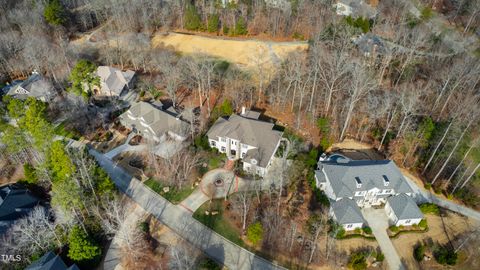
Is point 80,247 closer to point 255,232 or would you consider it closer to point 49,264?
point 49,264

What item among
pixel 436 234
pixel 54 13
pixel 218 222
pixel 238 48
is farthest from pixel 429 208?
pixel 54 13

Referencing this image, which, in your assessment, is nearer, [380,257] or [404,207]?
[380,257]

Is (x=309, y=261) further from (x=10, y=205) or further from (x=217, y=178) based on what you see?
(x=10, y=205)

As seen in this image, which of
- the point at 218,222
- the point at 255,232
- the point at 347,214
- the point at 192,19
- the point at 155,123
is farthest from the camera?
the point at 192,19

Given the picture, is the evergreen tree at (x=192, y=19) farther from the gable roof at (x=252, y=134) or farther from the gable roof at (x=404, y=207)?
the gable roof at (x=404, y=207)

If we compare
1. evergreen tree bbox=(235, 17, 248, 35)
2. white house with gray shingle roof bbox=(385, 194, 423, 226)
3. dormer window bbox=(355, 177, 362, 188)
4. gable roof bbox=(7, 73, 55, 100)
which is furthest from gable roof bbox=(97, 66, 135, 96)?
white house with gray shingle roof bbox=(385, 194, 423, 226)

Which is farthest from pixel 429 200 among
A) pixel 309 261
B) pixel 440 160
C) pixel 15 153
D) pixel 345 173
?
pixel 15 153

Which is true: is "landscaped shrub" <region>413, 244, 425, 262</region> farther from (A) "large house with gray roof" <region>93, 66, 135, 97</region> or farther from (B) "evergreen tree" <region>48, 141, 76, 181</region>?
(A) "large house with gray roof" <region>93, 66, 135, 97</region>
